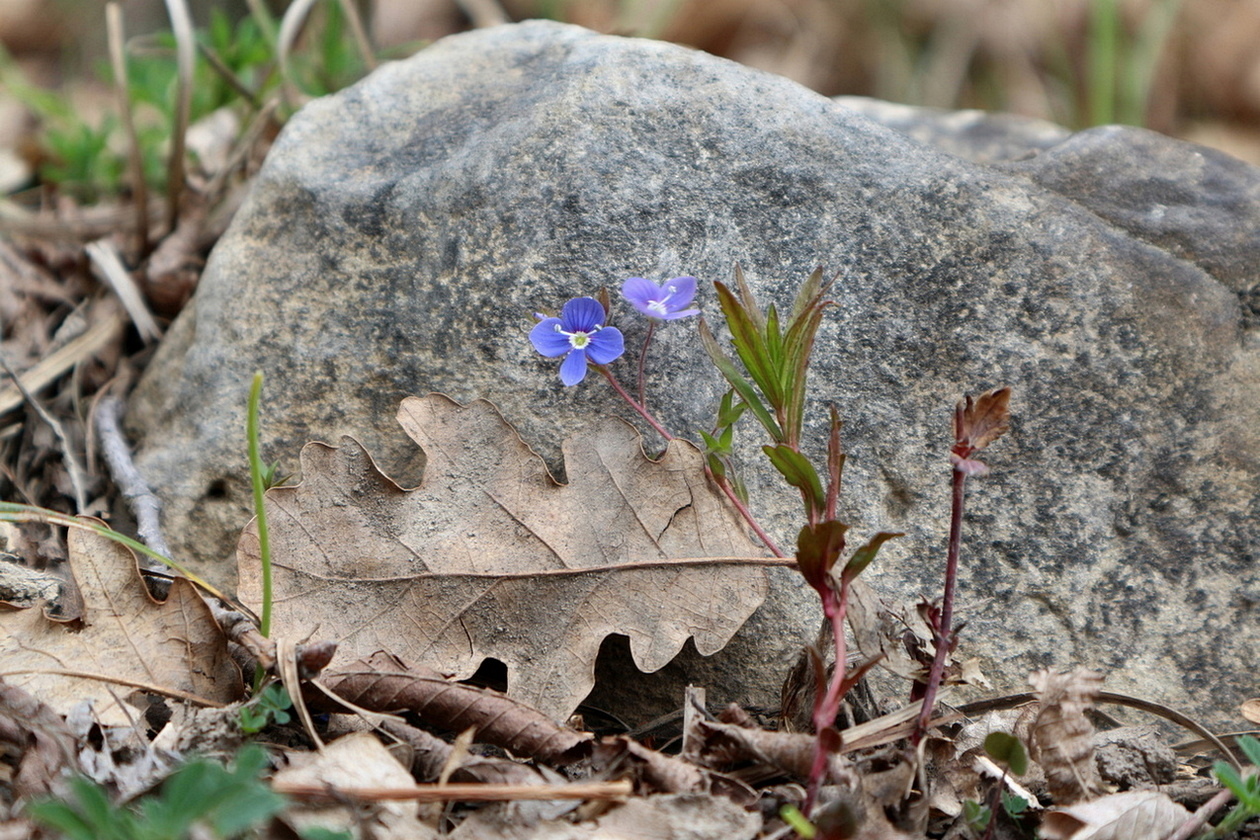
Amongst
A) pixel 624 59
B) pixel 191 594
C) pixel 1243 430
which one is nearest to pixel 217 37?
pixel 624 59

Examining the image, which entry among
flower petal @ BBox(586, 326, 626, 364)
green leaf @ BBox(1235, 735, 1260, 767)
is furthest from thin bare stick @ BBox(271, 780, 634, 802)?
green leaf @ BBox(1235, 735, 1260, 767)

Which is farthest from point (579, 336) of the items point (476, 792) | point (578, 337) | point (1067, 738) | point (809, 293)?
point (1067, 738)

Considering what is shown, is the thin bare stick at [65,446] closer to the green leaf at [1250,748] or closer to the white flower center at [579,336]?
the white flower center at [579,336]

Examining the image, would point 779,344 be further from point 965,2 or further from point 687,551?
point 965,2

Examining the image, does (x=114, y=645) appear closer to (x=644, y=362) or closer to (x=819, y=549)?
(x=644, y=362)

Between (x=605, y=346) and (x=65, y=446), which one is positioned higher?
(x=605, y=346)

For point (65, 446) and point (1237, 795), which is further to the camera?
point (65, 446)

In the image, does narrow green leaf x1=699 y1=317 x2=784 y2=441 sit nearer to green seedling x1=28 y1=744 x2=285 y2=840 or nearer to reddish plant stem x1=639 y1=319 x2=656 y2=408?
reddish plant stem x1=639 y1=319 x2=656 y2=408
